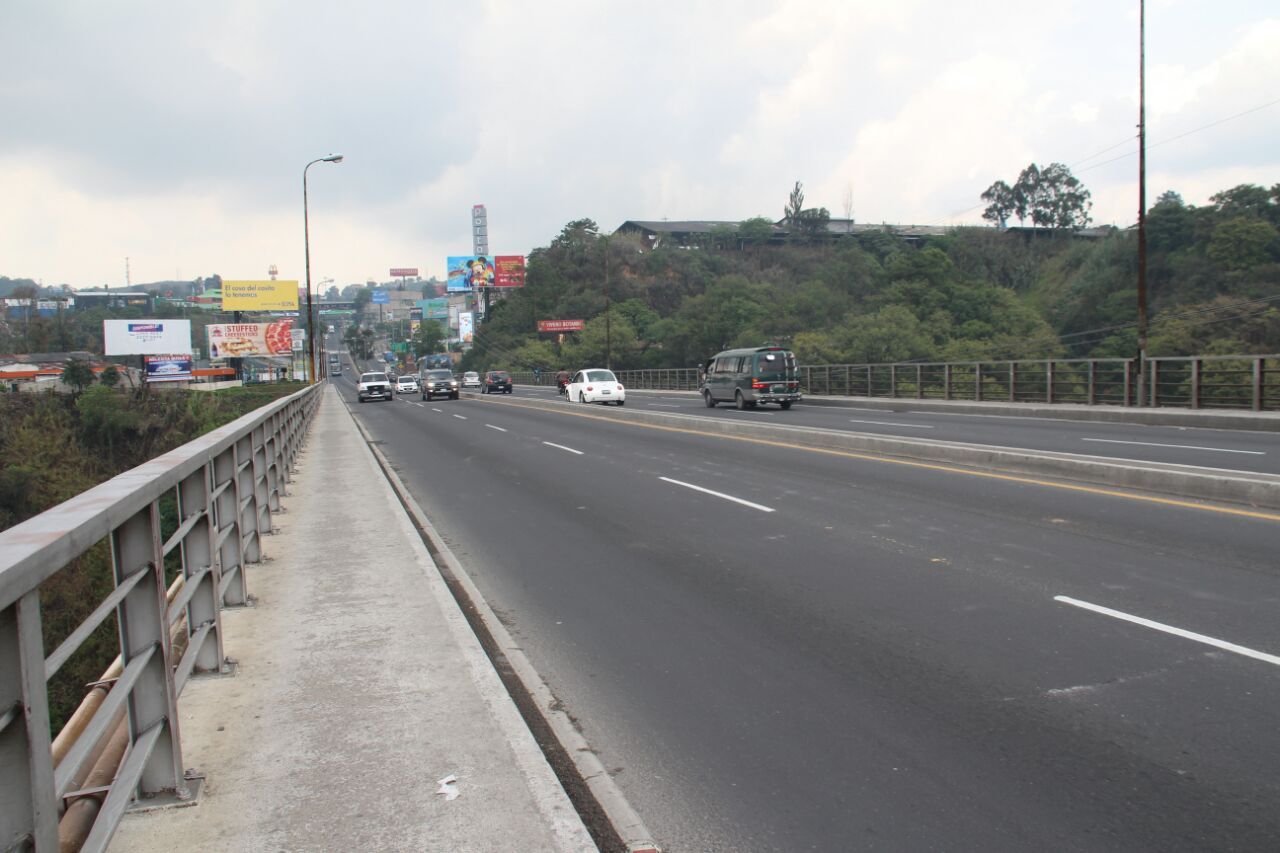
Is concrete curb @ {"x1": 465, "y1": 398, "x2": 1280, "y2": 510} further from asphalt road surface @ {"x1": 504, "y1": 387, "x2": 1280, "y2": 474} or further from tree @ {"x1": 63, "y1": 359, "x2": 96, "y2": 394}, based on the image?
tree @ {"x1": 63, "y1": 359, "x2": 96, "y2": 394}

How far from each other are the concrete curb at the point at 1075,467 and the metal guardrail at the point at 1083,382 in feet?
34.9

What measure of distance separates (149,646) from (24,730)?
128 centimetres

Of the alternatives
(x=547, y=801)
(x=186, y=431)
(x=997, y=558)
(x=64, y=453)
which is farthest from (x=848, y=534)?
(x=64, y=453)

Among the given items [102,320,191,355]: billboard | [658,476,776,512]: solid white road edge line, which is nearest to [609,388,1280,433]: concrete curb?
[658,476,776,512]: solid white road edge line

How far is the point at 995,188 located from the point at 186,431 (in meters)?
146

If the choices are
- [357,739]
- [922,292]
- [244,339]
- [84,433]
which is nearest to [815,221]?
[922,292]

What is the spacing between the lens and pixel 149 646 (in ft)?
12.3

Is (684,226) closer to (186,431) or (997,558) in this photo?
(186,431)

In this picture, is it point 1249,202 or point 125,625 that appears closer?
point 125,625

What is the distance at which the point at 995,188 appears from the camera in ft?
511

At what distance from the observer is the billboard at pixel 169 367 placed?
85481mm

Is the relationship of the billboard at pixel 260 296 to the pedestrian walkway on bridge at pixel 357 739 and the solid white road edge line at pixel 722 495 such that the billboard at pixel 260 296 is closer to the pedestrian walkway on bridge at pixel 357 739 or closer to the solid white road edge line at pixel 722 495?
the solid white road edge line at pixel 722 495

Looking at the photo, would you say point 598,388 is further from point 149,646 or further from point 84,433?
point 149,646

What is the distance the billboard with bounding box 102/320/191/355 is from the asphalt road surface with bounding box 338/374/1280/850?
86955 millimetres
